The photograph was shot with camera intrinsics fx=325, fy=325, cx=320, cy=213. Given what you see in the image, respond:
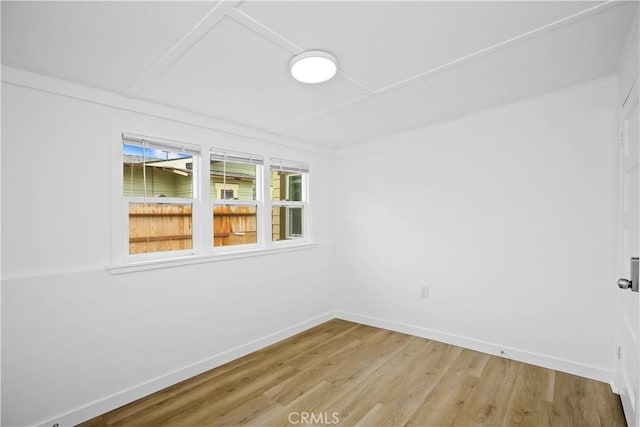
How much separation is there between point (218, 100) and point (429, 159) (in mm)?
2279

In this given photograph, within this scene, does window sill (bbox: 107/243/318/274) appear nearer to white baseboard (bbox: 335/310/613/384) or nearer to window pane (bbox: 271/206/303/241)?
window pane (bbox: 271/206/303/241)

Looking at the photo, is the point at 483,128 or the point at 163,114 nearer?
the point at 163,114

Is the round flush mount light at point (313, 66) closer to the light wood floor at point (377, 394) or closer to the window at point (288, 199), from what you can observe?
the window at point (288, 199)

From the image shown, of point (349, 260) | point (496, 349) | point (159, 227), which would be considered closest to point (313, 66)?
point (159, 227)

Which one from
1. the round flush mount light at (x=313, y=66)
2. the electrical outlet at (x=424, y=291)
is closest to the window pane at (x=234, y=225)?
the round flush mount light at (x=313, y=66)

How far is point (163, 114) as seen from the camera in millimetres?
2648

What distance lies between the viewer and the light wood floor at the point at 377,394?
2211 millimetres

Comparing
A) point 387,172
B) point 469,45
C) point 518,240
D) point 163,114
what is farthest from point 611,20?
point 163,114

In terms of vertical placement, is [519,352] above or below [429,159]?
below

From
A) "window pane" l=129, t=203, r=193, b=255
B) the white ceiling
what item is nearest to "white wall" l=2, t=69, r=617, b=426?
"window pane" l=129, t=203, r=193, b=255

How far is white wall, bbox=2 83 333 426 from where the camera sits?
77.9 inches

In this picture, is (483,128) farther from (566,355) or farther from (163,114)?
(163,114)

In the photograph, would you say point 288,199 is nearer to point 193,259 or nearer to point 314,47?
point 193,259

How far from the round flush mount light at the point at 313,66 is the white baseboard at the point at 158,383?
2.51 m
